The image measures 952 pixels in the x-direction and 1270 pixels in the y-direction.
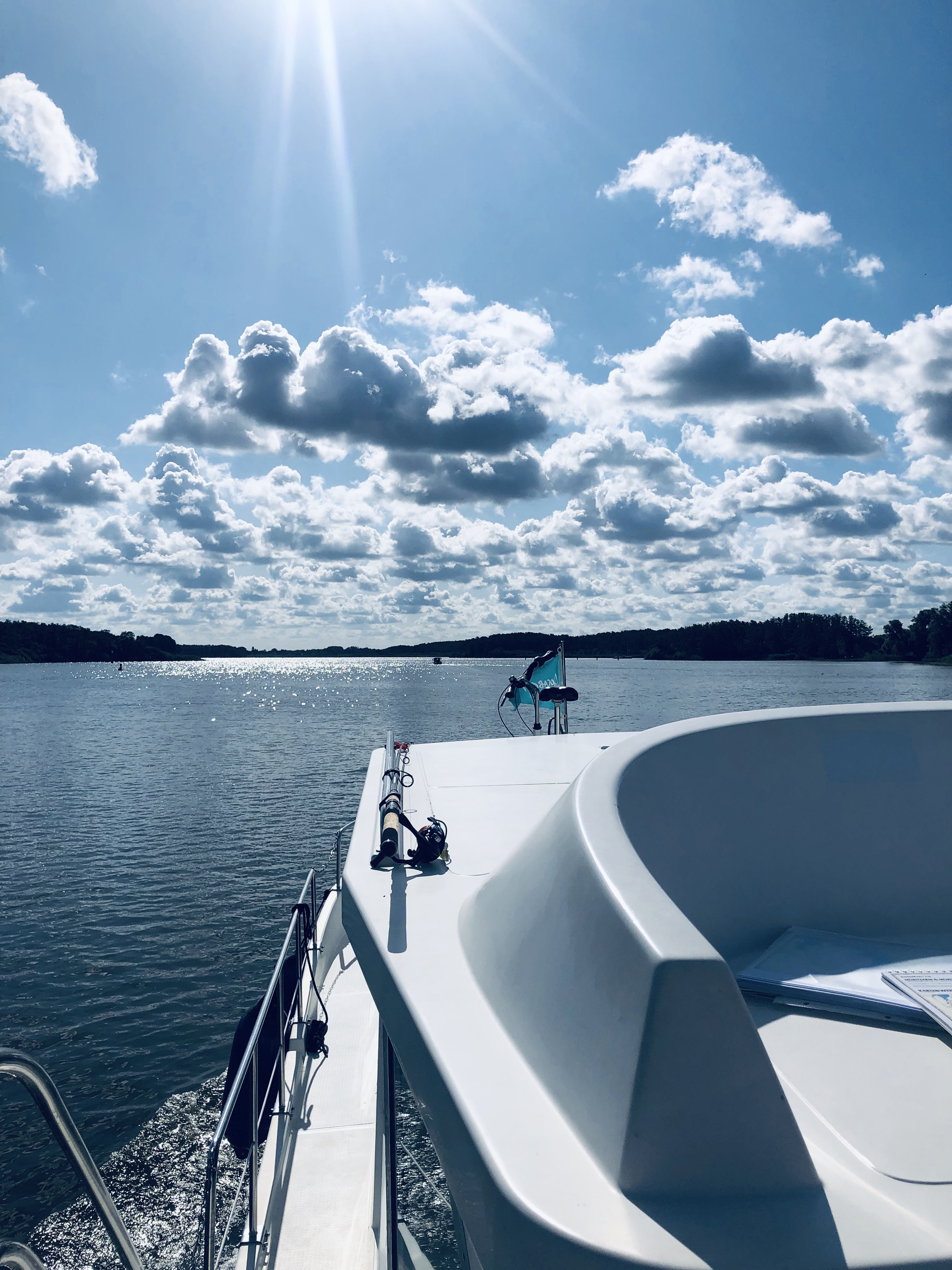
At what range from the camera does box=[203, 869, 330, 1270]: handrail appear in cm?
329

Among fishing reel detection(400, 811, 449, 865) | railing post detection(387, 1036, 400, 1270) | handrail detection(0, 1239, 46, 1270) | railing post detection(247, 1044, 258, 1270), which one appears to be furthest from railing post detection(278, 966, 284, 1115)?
handrail detection(0, 1239, 46, 1270)

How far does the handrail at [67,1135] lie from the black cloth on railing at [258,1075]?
9.74 feet

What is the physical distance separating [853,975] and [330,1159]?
417 centimetres

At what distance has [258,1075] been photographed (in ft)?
16.6

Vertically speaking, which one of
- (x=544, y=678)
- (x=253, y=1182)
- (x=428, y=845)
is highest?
(x=544, y=678)

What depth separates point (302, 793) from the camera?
2594cm

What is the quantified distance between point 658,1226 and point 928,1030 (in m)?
1.64

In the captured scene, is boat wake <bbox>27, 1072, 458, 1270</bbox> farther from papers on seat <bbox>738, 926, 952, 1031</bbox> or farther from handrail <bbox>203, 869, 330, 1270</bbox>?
papers on seat <bbox>738, 926, 952, 1031</bbox>

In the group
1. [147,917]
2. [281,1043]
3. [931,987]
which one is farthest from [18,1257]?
[147,917]

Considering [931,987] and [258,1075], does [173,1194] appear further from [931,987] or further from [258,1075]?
[931,987]

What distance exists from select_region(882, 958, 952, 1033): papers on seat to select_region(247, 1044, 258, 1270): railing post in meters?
2.87

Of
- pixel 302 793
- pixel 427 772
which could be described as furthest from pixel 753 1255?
pixel 302 793

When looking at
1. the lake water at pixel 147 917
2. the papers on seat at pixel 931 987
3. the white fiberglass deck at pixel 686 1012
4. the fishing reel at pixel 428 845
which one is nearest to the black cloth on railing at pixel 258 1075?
the lake water at pixel 147 917

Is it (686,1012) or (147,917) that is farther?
(147,917)
